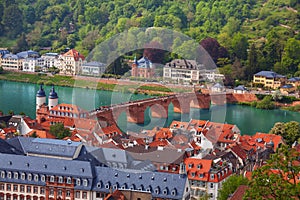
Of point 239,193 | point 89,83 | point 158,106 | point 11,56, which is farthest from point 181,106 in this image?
point 239,193

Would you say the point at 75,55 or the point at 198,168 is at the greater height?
the point at 75,55

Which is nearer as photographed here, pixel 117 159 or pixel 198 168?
pixel 117 159

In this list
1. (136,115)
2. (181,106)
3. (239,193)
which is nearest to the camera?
(239,193)

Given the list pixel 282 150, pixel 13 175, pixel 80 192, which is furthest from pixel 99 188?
pixel 282 150

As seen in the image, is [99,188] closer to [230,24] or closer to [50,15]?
[230,24]

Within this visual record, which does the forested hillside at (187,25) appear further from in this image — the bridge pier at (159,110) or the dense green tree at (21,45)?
the bridge pier at (159,110)

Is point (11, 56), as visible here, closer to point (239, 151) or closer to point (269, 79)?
point (269, 79)
